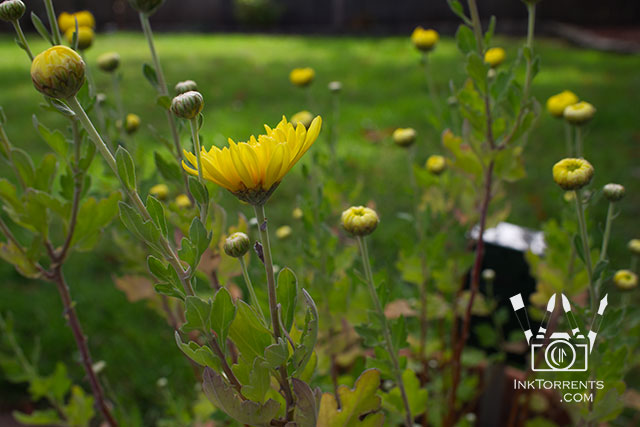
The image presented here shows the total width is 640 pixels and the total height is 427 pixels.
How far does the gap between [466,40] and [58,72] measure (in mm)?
646

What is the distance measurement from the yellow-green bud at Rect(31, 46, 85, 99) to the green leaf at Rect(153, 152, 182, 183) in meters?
0.37

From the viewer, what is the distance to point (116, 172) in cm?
57

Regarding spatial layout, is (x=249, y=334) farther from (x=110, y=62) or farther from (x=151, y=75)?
(x=110, y=62)

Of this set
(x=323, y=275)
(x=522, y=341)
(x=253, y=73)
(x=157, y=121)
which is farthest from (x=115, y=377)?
(x=253, y=73)

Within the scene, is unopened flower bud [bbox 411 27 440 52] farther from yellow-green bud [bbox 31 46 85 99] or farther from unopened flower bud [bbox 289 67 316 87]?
yellow-green bud [bbox 31 46 85 99]

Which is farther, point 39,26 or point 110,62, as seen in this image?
point 110,62

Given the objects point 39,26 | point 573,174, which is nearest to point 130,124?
point 39,26

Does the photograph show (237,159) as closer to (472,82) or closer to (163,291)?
(163,291)

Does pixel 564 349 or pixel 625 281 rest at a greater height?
pixel 625 281

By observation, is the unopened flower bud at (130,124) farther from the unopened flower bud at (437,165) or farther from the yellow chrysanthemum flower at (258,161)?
the unopened flower bud at (437,165)

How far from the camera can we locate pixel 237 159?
0.57m

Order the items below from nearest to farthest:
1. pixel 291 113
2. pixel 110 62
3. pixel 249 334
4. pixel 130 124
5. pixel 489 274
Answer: pixel 249 334
pixel 130 124
pixel 110 62
pixel 489 274
pixel 291 113

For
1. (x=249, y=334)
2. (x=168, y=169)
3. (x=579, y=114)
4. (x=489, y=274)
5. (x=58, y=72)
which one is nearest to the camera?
(x=58, y=72)

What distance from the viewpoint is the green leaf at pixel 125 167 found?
0.57 meters
